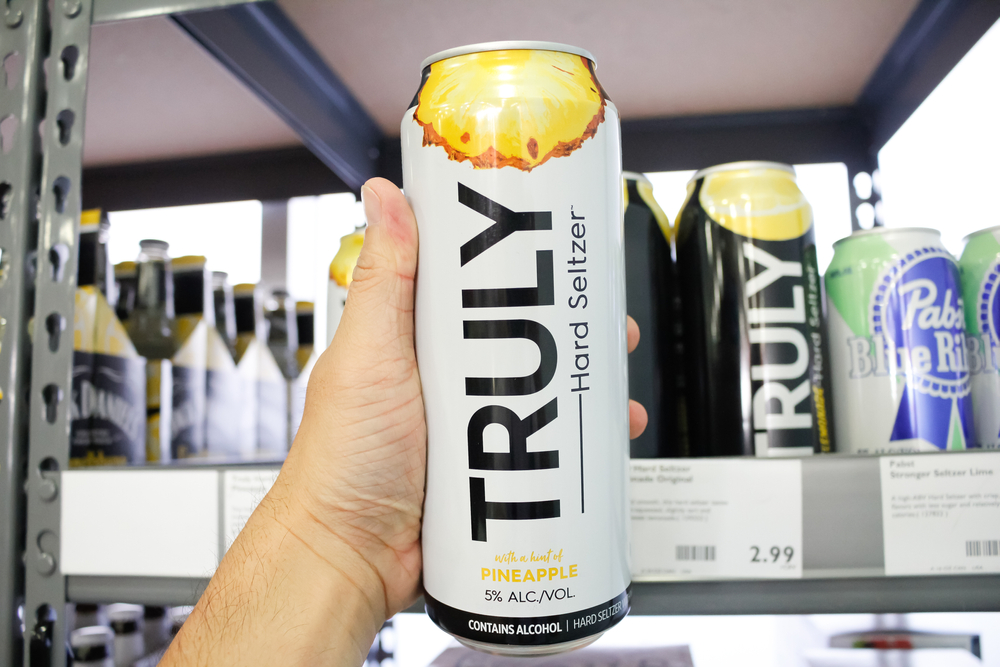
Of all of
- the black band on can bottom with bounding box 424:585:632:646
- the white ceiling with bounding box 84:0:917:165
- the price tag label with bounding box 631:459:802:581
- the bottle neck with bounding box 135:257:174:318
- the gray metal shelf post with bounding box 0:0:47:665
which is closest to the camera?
the black band on can bottom with bounding box 424:585:632:646

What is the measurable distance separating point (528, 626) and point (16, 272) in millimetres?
666

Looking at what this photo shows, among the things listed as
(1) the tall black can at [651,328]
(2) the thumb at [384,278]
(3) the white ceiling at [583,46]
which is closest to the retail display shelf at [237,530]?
(1) the tall black can at [651,328]

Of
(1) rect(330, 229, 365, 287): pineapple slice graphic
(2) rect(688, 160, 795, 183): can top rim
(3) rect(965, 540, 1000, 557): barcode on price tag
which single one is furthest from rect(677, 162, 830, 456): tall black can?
(1) rect(330, 229, 365, 287): pineapple slice graphic

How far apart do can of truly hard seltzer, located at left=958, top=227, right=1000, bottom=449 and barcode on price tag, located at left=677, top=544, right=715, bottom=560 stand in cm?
27

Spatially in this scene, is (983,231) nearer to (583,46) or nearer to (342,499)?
(583,46)

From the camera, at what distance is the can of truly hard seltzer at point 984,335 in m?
0.58

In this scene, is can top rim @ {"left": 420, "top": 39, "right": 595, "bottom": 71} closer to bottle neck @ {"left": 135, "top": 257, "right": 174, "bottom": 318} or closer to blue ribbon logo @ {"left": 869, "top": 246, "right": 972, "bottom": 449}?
blue ribbon logo @ {"left": 869, "top": 246, "right": 972, "bottom": 449}

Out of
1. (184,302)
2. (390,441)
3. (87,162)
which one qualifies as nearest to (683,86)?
(390,441)

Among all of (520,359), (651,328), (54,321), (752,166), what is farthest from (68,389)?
(752,166)

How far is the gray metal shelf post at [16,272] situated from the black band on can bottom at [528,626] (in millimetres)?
517

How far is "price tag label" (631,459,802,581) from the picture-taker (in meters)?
0.54

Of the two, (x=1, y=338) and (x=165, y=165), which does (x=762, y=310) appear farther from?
(x=165, y=165)

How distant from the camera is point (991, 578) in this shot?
1.78 ft

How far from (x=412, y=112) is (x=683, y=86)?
56 centimetres
